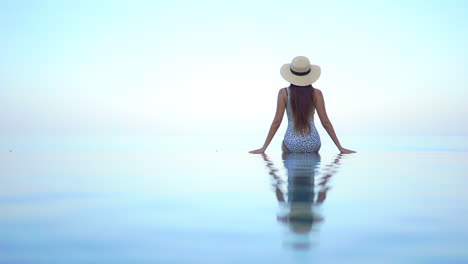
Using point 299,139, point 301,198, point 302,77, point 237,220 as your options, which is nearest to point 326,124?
point 299,139

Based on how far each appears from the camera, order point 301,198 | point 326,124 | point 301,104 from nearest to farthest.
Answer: point 301,198, point 301,104, point 326,124

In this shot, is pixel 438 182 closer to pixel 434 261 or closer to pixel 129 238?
pixel 434 261

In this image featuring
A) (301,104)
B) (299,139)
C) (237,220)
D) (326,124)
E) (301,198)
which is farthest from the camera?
(299,139)

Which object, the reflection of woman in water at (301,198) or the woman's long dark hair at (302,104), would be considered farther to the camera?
the woman's long dark hair at (302,104)

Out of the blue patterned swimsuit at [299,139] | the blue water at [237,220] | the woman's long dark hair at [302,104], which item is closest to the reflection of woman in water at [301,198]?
Answer: the blue water at [237,220]

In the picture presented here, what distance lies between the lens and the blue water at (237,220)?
200 cm

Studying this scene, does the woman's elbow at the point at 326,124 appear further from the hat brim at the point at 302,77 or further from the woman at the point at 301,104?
the hat brim at the point at 302,77

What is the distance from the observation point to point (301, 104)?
8.70m

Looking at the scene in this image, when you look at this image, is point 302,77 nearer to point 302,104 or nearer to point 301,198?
point 302,104

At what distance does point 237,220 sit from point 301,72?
6.49 meters

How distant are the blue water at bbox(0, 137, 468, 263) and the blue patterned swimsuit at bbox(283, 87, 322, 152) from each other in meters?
3.87

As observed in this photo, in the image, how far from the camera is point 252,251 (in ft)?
6.61

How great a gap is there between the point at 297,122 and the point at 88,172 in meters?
4.07

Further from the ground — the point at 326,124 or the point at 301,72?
the point at 301,72
